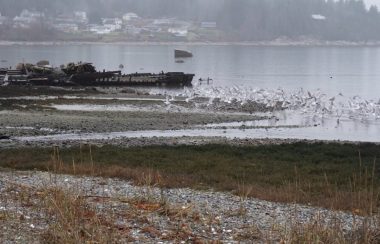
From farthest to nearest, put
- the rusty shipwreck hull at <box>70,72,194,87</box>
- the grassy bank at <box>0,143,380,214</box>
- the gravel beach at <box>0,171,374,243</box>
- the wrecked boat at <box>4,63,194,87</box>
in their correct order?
the rusty shipwreck hull at <box>70,72,194,87</box> < the wrecked boat at <box>4,63,194,87</box> < the grassy bank at <box>0,143,380,214</box> < the gravel beach at <box>0,171,374,243</box>

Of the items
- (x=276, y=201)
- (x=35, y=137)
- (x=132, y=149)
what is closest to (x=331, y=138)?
(x=132, y=149)

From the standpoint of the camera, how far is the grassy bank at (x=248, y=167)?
48.8 feet

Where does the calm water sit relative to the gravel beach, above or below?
above

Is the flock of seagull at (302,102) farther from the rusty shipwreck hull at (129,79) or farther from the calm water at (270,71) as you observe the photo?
the calm water at (270,71)

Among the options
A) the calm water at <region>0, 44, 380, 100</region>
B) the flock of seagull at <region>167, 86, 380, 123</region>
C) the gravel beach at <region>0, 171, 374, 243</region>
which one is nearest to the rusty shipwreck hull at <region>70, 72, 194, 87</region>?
the calm water at <region>0, 44, 380, 100</region>

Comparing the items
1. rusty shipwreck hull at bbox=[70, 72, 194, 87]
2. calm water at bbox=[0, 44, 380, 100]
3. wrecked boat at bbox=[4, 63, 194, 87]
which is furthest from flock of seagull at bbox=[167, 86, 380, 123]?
calm water at bbox=[0, 44, 380, 100]

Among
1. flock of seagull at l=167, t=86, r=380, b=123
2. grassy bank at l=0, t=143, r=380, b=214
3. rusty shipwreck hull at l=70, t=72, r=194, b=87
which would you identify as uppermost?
rusty shipwreck hull at l=70, t=72, r=194, b=87

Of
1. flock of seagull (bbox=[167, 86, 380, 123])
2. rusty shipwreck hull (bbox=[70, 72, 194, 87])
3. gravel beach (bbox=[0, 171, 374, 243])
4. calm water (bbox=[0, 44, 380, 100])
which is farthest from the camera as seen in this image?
calm water (bbox=[0, 44, 380, 100])

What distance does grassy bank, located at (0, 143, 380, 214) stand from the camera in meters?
14.9

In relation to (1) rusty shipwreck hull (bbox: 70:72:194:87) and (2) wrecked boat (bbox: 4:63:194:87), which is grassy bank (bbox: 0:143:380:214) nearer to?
(2) wrecked boat (bbox: 4:63:194:87)

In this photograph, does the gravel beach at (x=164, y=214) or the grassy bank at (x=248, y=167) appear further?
the grassy bank at (x=248, y=167)

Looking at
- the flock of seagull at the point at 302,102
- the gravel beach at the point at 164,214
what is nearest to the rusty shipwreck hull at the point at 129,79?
the flock of seagull at the point at 302,102

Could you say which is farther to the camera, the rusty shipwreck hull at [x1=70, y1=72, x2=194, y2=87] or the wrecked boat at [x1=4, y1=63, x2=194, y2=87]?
the rusty shipwreck hull at [x1=70, y1=72, x2=194, y2=87]

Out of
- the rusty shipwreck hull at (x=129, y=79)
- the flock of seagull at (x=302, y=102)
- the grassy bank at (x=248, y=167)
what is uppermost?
the rusty shipwreck hull at (x=129, y=79)
